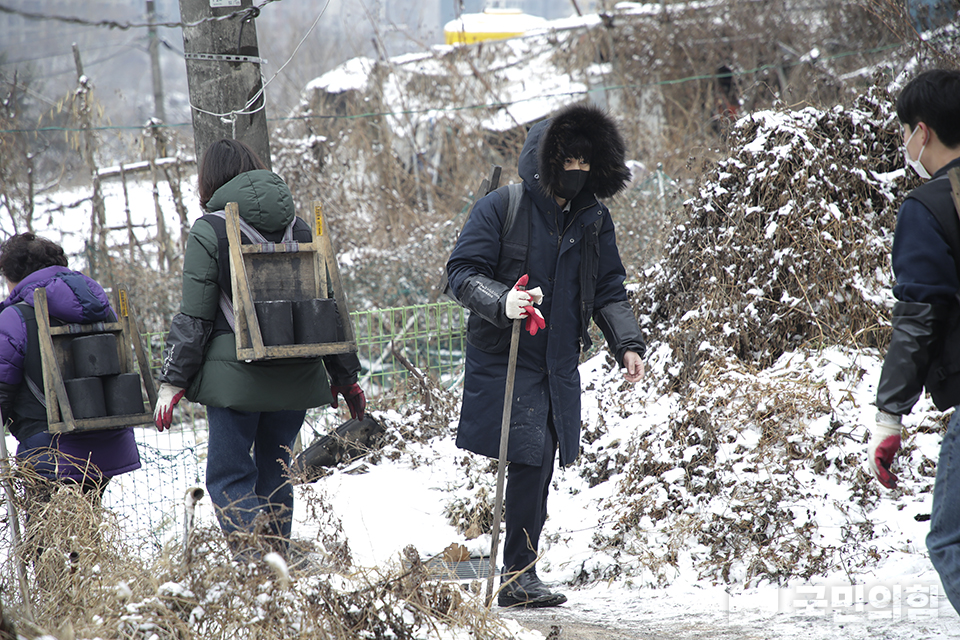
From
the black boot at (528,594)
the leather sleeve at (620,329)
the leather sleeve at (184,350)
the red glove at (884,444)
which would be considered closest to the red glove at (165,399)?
the leather sleeve at (184,350)

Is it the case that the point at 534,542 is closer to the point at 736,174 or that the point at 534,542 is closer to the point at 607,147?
the point at 607,147

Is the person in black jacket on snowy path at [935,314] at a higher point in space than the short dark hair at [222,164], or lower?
lower

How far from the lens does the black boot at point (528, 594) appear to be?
3178 mm

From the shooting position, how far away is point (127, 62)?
45.0m

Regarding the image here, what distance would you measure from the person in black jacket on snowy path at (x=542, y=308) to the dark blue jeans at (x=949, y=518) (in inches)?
49.3

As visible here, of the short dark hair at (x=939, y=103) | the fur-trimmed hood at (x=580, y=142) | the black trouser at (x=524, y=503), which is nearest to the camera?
A: the short dark hair at (x=939, y=103)

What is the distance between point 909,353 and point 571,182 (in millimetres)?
1404

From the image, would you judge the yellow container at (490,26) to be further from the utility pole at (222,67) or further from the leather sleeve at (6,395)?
the leather sleeve at (6,395)

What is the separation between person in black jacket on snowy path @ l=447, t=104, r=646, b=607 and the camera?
3086mm

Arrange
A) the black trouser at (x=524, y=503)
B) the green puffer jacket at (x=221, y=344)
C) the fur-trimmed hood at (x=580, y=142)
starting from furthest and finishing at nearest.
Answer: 1. the black trouser at (x=524, y=503)
2. the fur-trimmed hood at (x=580, y=142)
3. the green puffer jacket at (x=221, y=344)

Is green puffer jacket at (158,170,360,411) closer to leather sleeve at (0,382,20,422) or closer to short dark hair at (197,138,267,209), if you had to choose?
short dark hair at (197,138,267,209)

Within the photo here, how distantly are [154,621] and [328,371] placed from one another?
1351mm

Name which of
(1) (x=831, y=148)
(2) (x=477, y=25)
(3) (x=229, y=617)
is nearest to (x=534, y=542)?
(3) (x=229, y=617)

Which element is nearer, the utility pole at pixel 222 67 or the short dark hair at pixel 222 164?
the short dark hair at pixel 222 164
